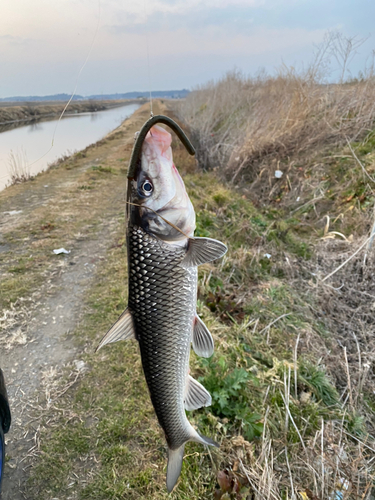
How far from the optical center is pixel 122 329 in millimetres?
1448

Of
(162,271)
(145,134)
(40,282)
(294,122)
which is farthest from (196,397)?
(294,122)

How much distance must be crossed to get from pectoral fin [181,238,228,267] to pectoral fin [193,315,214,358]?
37 centimetres

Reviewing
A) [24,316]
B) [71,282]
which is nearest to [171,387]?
[24,316]

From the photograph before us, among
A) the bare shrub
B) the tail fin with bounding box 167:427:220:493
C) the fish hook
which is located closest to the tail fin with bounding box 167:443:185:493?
the tail fin with bounding box 167:427:220:493

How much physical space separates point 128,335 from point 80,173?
1115 cm

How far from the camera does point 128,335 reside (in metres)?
1.48

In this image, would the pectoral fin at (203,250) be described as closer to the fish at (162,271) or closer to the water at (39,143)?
the fish at (162,271)

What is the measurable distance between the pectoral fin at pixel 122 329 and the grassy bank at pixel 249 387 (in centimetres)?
144

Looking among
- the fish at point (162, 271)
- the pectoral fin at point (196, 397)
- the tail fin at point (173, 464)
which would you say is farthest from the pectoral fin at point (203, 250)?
the tail fin at point (173, 464)

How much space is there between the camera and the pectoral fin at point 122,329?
1407mm

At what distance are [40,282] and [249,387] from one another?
329cm

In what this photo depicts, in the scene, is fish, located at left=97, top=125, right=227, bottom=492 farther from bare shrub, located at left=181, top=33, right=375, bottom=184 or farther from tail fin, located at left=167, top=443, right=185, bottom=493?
bare shrub, located at left=181, top=33, right=375, bottom=184

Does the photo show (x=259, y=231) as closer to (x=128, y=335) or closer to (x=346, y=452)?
(x=346, y=452)

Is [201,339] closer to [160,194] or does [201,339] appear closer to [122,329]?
[122,329]
